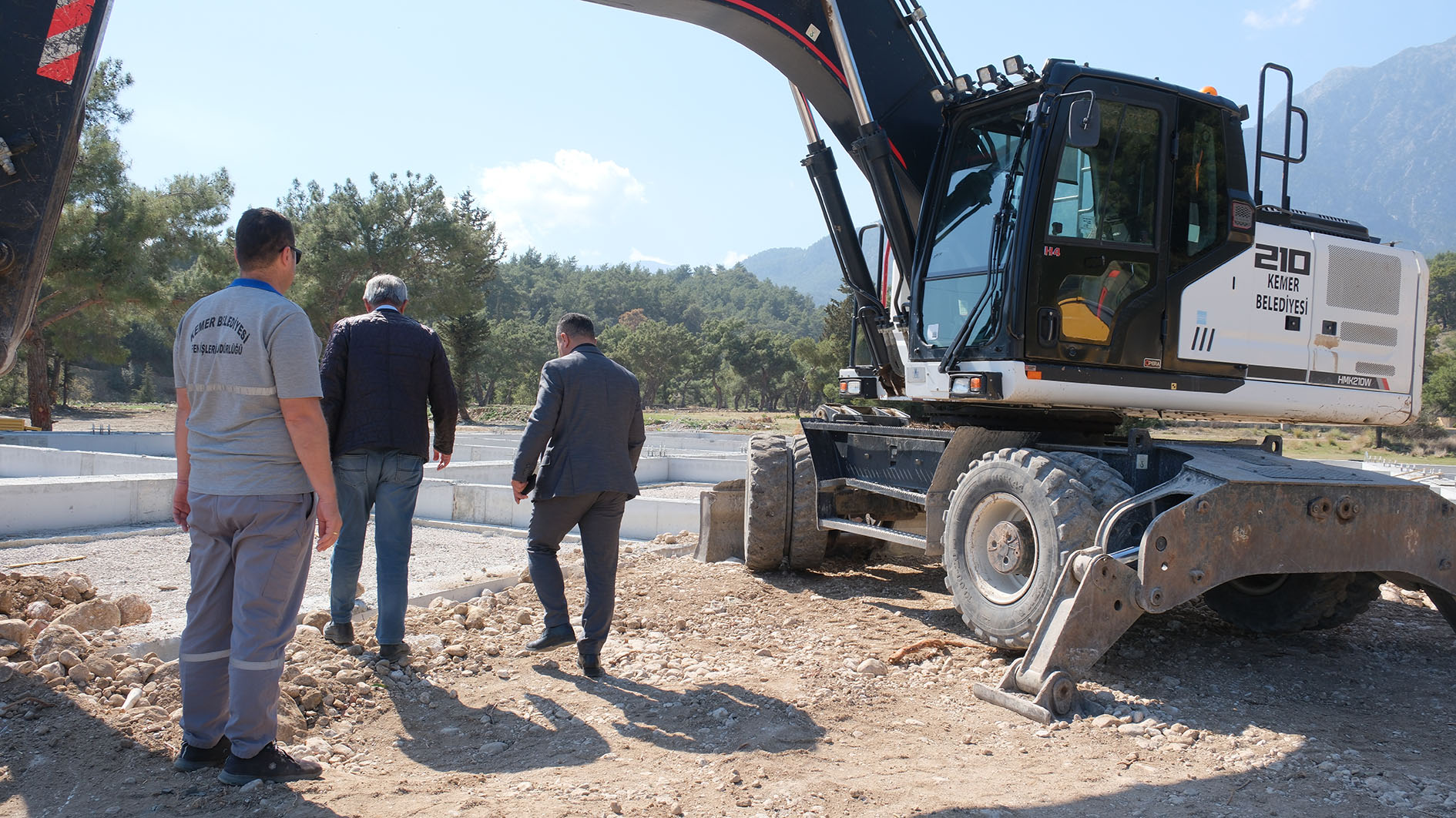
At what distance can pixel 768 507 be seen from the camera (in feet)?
23.9

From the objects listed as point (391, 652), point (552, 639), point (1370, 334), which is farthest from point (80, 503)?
point (1370, 334)

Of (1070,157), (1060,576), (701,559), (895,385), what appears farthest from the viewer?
(701,559)

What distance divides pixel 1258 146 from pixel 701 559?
16.2 feet

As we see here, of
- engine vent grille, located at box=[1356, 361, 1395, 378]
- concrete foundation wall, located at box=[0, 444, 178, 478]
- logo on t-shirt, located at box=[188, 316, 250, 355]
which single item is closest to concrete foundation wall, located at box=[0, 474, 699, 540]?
concrete foundation wall, located at box=[0, 444, 178, 478]

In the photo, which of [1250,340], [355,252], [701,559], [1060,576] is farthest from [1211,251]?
[355,252]

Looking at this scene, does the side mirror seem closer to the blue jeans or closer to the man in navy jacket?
the man in navy jacket

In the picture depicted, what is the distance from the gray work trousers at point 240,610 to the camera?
10.5 ft

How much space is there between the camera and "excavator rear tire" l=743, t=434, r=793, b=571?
7.29 m

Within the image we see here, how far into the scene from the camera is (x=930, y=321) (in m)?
5.83

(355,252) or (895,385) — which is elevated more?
(355,252)

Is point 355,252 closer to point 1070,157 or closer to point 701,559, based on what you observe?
point 701,559

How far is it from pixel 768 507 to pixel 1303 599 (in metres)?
3.48

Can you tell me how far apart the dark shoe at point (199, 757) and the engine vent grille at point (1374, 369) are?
612 cm

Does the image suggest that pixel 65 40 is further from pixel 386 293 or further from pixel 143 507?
pixel 143 507
